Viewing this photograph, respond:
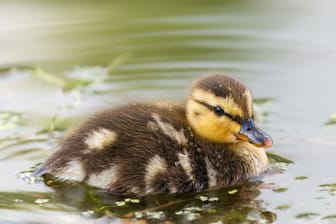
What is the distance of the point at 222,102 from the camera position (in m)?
4.45

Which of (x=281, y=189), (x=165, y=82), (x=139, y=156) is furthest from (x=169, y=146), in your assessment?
(x=165, y=82)

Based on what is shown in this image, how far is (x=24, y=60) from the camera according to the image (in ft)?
20.4

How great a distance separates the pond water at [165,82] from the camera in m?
4.23

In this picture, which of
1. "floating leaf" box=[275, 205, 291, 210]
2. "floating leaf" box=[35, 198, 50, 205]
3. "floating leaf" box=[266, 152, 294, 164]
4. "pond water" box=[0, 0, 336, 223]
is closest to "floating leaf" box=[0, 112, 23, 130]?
"pond water" box=[0, 0, 336, 223]

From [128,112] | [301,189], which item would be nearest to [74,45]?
[128,112]

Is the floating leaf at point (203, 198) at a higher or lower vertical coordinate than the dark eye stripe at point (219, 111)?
lower

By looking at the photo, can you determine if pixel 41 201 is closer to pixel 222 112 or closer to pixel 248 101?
pixel 222 112

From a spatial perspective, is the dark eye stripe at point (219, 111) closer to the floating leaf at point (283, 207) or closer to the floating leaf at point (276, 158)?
the floating leaf at point (276, 158)

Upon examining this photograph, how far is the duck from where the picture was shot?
435cm

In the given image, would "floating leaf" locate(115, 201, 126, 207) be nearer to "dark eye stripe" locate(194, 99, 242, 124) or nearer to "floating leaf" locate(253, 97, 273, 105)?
"dark eye stripe" locate(194, 99, 242, 124)

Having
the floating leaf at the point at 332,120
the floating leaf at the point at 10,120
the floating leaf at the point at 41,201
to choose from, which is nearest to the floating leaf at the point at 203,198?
the floating leaf at the point at 41,201

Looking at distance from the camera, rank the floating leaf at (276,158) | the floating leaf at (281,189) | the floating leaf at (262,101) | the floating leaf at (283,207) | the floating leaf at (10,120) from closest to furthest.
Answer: the floating leaf at (283,207), the floating leaf at (281,189), the floating leaf at (276,158), the floating leaf at (10,120), the floating leaf at (262,101)

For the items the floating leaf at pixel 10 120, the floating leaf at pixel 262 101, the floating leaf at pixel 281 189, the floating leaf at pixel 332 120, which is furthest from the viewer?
the floating leaf at pixel 262 101

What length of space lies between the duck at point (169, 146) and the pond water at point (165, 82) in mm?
68
